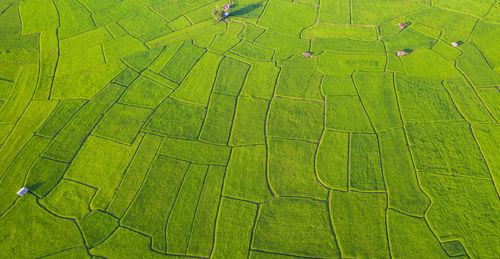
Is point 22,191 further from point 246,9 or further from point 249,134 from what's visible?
point 246,9

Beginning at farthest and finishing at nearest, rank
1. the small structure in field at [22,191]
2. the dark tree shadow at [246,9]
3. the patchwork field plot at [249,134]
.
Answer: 1. the dark tree shadow at [246,9]
2. the small structure in field at [22,191]
3. the patchwork field plot at [249,134]

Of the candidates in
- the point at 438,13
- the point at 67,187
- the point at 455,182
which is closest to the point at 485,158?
the point at 455,182

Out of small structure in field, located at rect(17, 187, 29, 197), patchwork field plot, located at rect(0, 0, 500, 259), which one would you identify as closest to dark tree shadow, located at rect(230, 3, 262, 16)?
patchwork field plot, located at rect(0, 0, 500, 259)

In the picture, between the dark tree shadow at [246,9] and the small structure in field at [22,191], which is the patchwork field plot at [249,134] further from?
the dark tree shadow at [246,9]

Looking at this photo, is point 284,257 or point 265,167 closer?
point 284,257

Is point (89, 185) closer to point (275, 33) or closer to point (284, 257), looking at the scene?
point (284, 257)

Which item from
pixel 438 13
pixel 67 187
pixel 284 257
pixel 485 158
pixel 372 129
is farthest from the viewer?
pixel 438 13

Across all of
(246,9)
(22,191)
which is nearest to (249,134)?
(22,191)

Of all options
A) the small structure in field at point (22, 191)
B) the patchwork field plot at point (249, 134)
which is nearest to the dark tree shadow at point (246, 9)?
the patchwork field plot at point (249, 134)
